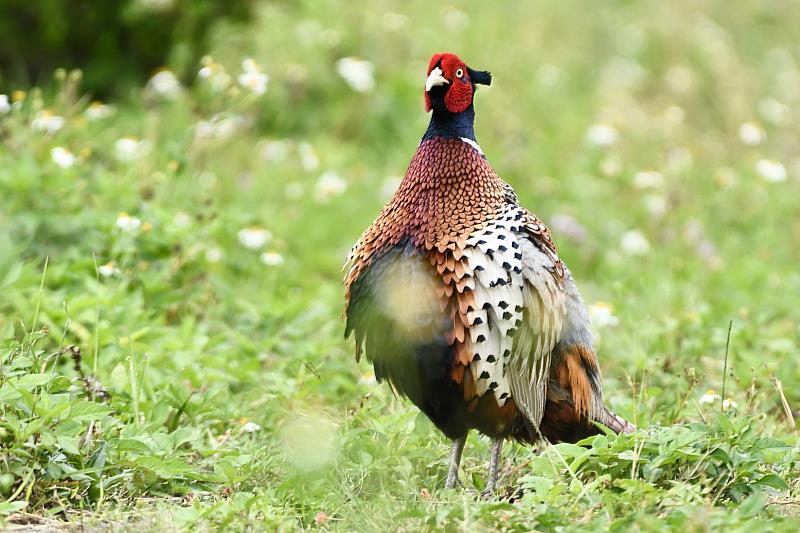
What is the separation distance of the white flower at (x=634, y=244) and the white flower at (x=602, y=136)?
40.0 inches

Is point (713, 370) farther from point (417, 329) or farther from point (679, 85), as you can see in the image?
point (679, 85)

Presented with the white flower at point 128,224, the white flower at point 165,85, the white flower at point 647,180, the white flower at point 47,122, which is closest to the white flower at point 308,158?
the white flower at point 165,85

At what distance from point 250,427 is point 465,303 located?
99cm

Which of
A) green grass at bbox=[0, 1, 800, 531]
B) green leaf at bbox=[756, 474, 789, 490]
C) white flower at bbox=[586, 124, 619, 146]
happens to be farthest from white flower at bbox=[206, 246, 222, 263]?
white flower at bbox=[586, 124, 619, 146]

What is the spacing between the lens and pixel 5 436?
3.06 meters

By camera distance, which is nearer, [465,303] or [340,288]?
[465,303]

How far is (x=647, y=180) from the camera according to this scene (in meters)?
6.94

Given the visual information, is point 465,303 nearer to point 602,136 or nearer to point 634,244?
point 634,244

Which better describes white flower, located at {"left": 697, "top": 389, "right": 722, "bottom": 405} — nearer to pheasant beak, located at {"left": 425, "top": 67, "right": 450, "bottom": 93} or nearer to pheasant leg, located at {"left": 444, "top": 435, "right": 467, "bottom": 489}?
pheasant leg, located at {"left": 444, "top": 435, "right": 467, "bottom": 489}

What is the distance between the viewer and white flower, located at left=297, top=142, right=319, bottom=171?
694cm

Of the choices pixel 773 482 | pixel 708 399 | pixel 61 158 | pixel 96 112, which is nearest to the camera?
pixel 773 482

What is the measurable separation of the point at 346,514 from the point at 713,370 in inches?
84.0

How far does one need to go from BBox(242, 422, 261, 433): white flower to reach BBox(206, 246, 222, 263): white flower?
1.44 meters

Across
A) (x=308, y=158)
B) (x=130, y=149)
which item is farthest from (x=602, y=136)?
(x=130, y=149)
